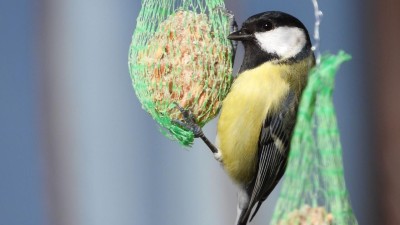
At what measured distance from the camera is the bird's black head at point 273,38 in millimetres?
1829

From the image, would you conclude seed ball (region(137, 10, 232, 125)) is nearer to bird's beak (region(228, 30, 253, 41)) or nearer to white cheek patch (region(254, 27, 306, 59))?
bird's beak (region(228, 30, 253, 41))

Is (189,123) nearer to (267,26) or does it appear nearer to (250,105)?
(250,105)

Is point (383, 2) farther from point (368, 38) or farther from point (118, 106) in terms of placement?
point (118, 106)

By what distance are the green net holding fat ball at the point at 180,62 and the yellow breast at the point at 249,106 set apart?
37 millimetres

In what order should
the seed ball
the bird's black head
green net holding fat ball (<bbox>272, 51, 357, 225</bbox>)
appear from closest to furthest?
1. green net holding fat ball (<bbox>272, 51, 357, 225</bbox>)
2. the seed ball
3. the bird's black head

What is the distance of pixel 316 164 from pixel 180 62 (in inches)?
18.4

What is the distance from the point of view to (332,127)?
1.34m

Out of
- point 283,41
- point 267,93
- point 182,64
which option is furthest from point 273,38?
point 182,64

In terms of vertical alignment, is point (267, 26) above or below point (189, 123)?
above

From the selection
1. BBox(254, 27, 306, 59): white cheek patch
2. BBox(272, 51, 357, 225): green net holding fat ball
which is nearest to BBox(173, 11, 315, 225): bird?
BBox(254, 27, 306, 59): white cheek patch

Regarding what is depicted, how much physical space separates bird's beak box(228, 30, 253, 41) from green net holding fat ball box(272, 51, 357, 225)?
41 centimetres

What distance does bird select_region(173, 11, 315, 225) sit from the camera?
5.97 feet

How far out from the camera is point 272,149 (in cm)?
186

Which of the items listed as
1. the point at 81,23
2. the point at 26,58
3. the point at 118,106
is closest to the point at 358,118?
the point at 118,106
